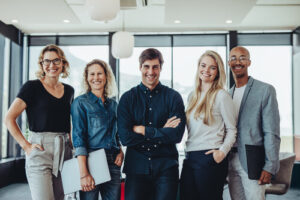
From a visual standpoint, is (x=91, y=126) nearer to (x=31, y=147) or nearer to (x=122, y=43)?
(x=31, y=147)

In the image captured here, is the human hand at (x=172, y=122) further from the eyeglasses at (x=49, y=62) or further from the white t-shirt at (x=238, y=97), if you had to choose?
the eyeglasses at (x=49, y=62)

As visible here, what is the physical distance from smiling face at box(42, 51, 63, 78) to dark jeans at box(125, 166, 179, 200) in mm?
936

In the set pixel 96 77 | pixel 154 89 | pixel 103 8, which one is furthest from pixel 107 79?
pixel 103 8

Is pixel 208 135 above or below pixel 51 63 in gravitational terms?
below

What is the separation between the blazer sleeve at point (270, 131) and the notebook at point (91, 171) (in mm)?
A: 1136

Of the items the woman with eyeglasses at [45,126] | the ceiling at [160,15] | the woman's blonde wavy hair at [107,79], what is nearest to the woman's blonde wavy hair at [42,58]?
the woman with eyeglasses at [45,126]

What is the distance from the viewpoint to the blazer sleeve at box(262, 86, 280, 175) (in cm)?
207

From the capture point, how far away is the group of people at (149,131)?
186 cm

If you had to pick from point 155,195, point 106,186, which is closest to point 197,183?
point 155,195

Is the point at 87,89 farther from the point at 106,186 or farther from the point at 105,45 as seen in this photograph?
the point at 105,45

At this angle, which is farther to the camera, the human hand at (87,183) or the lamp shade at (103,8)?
the lamp shade at (103,8)

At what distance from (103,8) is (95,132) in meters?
1.43

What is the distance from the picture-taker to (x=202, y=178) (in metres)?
1.88

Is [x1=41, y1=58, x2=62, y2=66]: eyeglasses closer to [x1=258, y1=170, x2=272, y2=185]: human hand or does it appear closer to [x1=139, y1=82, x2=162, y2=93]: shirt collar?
[x1=139, y1=82, x2=162, y2=93]: shirt collar
